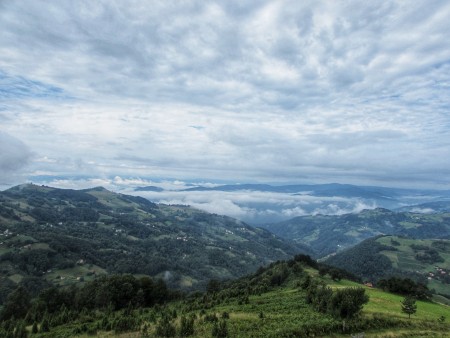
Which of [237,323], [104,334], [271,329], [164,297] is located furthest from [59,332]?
[164,297]

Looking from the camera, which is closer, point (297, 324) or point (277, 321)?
point (297, 324)

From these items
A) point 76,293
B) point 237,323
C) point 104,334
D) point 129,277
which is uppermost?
point 237,323

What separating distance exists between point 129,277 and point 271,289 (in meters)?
53.3

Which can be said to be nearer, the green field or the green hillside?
the green field

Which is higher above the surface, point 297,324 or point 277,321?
point 297,324

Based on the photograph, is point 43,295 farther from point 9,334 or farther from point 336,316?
point 336,316

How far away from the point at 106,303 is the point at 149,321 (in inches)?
1974

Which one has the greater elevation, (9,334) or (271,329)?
(271,329)

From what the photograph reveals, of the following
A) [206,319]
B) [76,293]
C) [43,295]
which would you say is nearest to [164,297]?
[76,293]

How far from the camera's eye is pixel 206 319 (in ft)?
218

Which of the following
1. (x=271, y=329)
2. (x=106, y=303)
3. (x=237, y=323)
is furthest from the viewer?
(x=106, y=303)

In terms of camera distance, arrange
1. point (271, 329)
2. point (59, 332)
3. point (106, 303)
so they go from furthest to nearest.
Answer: point (106, 303)
point (59, 332)
point (271, 329)

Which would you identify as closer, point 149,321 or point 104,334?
point 104,334

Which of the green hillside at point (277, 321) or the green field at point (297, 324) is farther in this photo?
the green hillside at point (277, 321)
